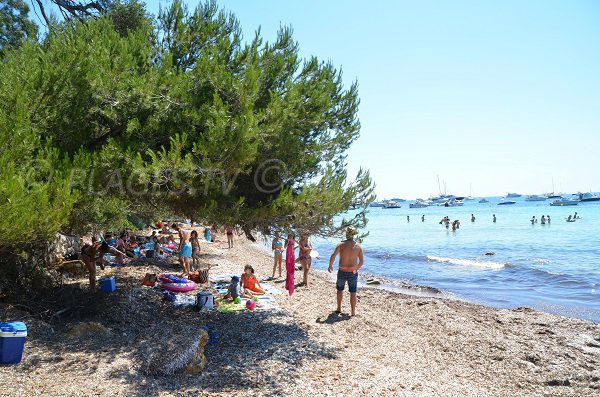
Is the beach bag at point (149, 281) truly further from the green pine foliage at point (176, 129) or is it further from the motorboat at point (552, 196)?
the motorboat at point (552, 196)

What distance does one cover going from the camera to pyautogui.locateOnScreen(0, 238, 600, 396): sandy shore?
5559mm

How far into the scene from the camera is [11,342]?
5.44 m

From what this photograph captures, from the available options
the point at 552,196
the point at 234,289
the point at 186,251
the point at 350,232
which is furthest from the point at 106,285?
the point at 552,196

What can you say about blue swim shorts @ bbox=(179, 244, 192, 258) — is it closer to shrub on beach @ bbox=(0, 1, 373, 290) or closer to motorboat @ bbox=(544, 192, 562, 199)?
shrub on beach @ bbox=(0, 1, 373, 290)

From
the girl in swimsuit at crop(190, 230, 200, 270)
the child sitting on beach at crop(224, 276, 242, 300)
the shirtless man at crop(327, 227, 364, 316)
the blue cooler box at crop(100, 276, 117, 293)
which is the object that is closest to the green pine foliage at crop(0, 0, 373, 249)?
the shirtless man at crop(327, 227, 364, 316)

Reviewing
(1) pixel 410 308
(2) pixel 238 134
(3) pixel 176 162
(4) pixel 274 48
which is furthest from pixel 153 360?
(1) pixel 410 308

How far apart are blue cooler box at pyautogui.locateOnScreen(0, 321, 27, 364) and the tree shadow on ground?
0.17 m

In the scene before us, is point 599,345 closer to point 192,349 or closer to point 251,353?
point 251,353

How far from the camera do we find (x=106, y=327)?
24.2ft

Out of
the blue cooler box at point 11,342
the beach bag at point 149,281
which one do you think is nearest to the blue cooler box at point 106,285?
the beach bag at point 149,281

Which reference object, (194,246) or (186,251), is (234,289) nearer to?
(186,251)

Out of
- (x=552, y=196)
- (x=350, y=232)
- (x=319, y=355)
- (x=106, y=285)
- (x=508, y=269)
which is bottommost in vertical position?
(x=508, y=269)

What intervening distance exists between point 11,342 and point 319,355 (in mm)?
4114

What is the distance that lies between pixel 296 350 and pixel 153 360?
87.8 inches
